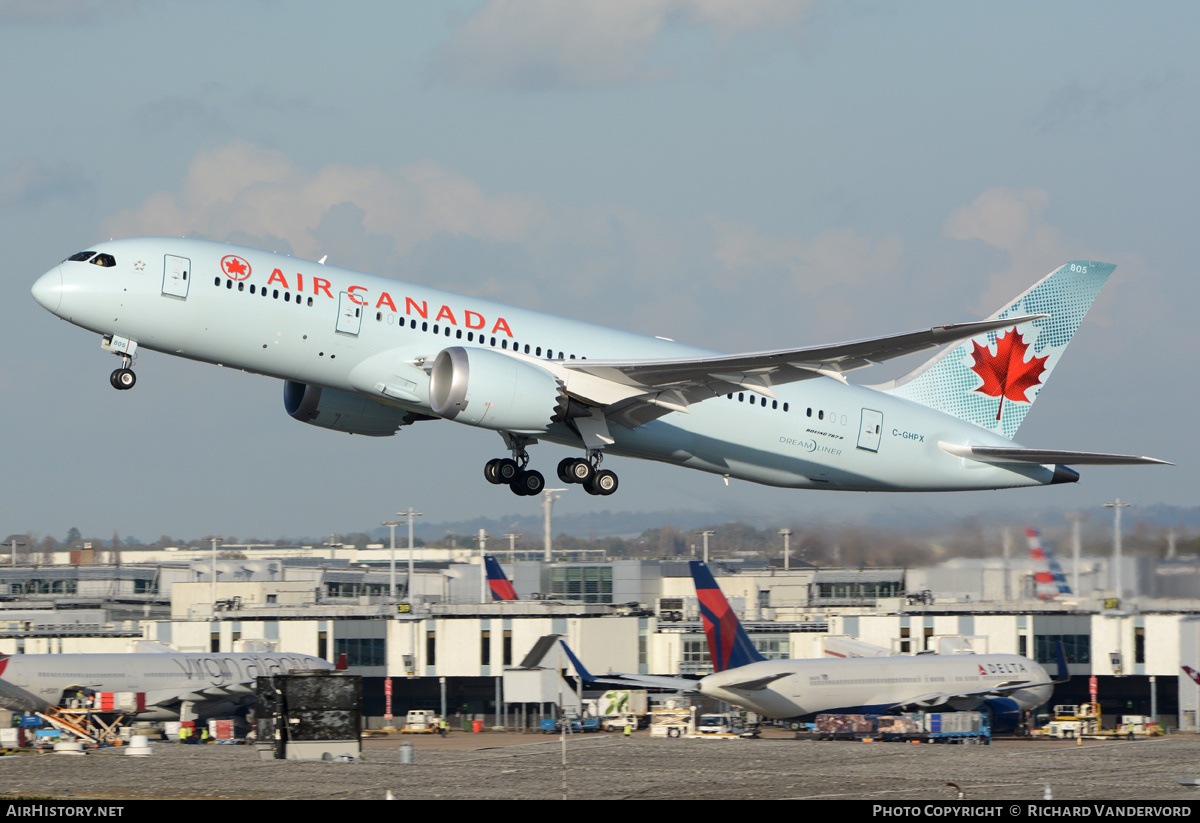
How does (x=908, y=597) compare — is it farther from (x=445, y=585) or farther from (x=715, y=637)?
(x=445, y=585)

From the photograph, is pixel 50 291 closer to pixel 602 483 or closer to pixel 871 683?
pixel 602 483

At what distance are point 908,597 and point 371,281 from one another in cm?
3377

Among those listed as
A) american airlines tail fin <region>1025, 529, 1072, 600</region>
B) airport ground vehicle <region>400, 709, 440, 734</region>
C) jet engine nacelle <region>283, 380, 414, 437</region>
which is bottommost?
airport ground vehicle <region>400, 709, 440, 734</region>

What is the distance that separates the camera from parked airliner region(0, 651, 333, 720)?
4903cm

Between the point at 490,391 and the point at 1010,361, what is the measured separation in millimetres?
17755

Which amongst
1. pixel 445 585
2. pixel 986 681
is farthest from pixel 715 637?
pixel 445 585

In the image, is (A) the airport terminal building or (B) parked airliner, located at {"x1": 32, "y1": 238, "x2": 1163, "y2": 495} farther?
(A) the airport terminal building

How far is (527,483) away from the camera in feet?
129

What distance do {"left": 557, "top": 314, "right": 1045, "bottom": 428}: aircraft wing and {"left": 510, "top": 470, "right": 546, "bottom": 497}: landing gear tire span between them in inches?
125

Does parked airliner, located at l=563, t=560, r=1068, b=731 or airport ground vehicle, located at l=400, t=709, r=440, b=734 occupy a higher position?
parked airliner, located at l=563, t=560, r=1068, b=731

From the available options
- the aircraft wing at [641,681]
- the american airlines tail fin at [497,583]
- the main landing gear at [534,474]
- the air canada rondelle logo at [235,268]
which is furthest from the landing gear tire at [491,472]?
the american airlines tail fin at [497,583]

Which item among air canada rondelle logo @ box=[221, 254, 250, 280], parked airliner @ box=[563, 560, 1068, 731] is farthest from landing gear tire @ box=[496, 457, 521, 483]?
parked airliner @ box=[563, 560, 1068, 731]

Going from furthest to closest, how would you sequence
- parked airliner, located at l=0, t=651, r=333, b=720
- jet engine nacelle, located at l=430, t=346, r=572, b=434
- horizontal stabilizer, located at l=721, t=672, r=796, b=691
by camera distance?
horizontal stabilizer, located at l=721, t=672, r=796, b=691, parked airliner, located at l=0, t=651, r=333, b=720, jet engine nacelle, located at l=430, t=346, r=572, b=434

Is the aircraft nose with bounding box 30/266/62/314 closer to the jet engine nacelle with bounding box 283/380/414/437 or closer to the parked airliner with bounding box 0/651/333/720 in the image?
the jet engine nacelle with bounding box 283/380/414/437
